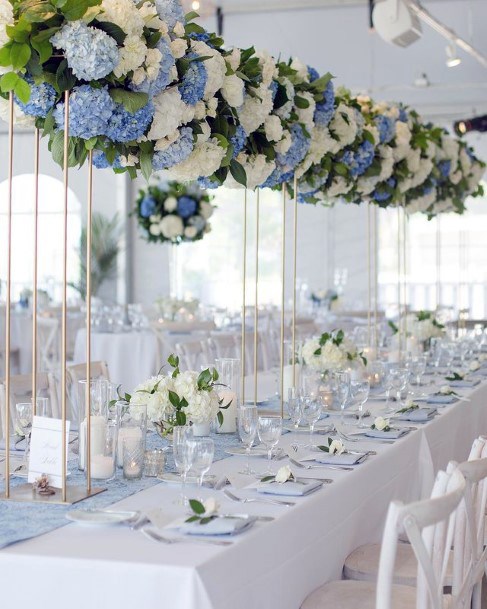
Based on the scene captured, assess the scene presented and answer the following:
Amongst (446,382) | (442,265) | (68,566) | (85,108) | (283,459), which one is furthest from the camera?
(442,265)

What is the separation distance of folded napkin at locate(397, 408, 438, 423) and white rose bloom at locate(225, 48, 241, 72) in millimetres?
1509

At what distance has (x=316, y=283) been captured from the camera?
1568 cm

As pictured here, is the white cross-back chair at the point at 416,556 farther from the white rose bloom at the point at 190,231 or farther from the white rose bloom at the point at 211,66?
the white rose bloom at the point at 190,231

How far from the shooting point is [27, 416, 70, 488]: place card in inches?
99.0

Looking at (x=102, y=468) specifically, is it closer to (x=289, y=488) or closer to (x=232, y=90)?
(x=289, y=488)

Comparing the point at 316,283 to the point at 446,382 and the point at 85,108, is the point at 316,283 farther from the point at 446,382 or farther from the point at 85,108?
the point at 85,108

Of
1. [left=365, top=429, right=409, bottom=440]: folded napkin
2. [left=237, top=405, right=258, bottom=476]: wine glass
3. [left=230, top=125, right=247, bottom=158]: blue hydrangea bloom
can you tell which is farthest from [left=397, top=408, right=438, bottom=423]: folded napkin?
[left=230, top=125, right=247, bottom=158]: blue hydrangea bloom

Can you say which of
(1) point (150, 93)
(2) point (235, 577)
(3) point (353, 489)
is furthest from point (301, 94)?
(2) point (235, 577)

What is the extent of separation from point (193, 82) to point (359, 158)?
2119mm

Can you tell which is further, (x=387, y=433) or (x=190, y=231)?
(x=190, y=231)

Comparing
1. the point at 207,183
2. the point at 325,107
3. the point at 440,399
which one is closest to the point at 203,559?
the point at 207,183

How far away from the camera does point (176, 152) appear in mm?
Answer: 2908

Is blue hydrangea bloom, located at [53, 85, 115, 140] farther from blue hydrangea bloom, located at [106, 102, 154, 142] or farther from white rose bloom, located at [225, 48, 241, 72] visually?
white rose bloom, located at [225, 48, 241, 72]

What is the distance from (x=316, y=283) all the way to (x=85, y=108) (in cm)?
1327
